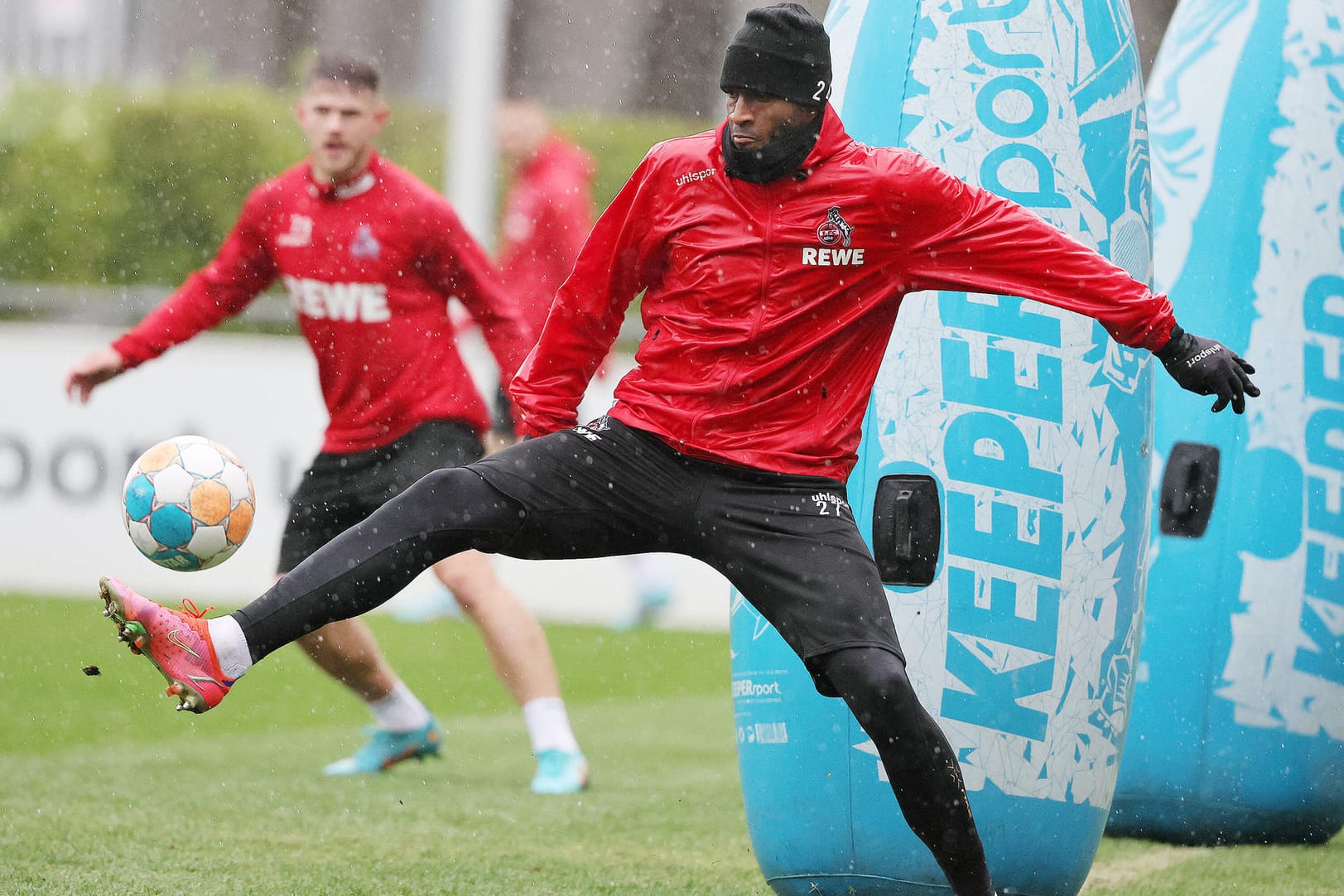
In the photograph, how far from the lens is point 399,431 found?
6.11 m

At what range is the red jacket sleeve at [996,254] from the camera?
13.2ft

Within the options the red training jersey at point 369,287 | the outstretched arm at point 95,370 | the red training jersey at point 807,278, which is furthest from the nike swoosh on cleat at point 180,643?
the red training jersey at point 369,287

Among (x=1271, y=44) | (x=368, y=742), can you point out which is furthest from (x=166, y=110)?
(x=1271, y=44)

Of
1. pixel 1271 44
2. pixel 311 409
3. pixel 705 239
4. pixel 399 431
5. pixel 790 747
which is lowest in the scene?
pixel 311 409

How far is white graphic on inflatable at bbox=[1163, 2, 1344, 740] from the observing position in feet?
18.5

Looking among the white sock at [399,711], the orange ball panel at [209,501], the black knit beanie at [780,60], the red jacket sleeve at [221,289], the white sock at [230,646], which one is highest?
the black knit beanie at [780,60]

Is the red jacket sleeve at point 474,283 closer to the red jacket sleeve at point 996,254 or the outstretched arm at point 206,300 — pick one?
the outstretched arm at point 206,300

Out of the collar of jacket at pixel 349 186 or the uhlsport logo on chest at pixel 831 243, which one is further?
the collar of jacket at pixel 349 186

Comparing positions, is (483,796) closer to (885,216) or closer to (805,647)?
(805,647)

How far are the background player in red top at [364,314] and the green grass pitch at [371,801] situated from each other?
1.56ft

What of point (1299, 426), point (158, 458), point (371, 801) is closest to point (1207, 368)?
point (1299, 426)

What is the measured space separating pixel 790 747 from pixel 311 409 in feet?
23.3

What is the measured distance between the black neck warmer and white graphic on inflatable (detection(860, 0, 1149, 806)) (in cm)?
77

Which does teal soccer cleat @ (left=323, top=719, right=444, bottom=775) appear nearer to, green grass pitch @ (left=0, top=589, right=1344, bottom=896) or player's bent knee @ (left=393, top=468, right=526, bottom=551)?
green grass pitch @ (left=0, top=589, right=1344, bottom=896)
